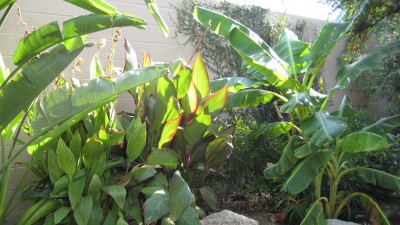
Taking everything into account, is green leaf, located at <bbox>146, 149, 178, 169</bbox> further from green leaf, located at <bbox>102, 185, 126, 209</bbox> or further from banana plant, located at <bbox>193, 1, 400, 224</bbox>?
banana plant, located at <bbox>193, 1, 400, 224</bbox>

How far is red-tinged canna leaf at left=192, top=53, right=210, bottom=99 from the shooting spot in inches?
154

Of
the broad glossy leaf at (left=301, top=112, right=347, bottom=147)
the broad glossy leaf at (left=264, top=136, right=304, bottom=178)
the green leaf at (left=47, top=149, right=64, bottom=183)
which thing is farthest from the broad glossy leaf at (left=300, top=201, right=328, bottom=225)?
the green leaf at (left=47, top=149, right=64, bottom=183)

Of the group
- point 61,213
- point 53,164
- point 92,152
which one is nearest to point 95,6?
point 92,152

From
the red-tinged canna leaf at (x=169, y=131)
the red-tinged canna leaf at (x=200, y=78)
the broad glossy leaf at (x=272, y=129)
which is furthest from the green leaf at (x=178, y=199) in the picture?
the broad glossy leaf at (x=272, y=129)

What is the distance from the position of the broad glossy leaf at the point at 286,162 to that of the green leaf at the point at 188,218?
118 cm

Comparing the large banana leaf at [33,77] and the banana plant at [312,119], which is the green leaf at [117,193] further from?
the banana plant at [312,119]

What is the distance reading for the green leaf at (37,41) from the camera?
241cm

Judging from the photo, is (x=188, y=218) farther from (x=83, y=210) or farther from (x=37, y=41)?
(x=37, y=41)

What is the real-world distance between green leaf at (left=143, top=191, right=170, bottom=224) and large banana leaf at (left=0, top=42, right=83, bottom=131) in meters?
1.21

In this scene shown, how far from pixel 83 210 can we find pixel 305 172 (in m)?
2.06

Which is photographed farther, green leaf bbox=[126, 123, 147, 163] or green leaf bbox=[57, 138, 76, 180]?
green leaf bbox=[126, 123, 147, 163]

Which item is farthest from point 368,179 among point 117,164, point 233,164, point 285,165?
point 117,164

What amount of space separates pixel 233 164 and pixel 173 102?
130cm

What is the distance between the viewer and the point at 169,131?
3598 mm
